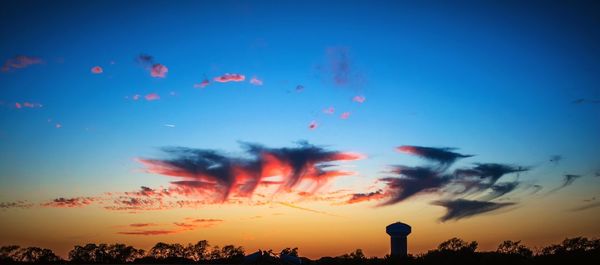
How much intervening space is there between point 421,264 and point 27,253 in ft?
569

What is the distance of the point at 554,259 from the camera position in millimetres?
61125

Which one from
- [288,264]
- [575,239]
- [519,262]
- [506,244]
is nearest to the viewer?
[519,262]

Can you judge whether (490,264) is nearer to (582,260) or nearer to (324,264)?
(582,260)

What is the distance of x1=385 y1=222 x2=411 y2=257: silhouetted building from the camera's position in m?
107

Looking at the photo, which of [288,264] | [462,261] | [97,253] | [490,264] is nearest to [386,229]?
[288,264]

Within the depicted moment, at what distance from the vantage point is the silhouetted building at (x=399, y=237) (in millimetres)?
106875

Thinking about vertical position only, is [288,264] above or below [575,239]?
below

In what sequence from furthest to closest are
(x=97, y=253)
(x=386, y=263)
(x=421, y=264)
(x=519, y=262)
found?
(x=97, y=253)
(x=386, y=263)
(x=421, y=264)
(x=519, y=262)

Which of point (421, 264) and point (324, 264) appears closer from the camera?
point (421, 264)

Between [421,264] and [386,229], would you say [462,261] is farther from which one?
[386,229]

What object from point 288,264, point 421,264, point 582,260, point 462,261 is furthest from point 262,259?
point 582,260

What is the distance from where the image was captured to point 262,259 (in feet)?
357

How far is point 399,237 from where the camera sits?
107562mm

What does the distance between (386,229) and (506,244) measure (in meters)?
95.9
